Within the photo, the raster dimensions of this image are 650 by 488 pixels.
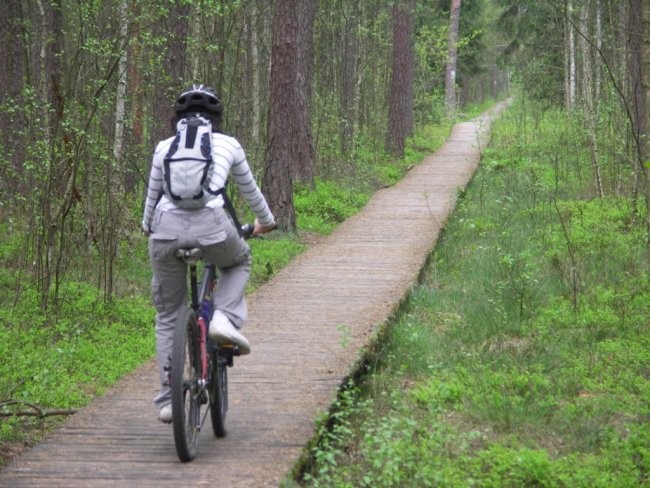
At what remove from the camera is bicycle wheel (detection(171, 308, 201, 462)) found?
4.81m

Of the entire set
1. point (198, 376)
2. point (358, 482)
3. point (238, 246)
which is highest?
point (238, 246)

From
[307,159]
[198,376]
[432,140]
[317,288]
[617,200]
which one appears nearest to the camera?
[198,376]

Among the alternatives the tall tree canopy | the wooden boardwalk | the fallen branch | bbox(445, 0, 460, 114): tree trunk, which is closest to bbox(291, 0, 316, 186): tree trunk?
the tall tree canopy

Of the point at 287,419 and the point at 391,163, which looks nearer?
the point at 287,419

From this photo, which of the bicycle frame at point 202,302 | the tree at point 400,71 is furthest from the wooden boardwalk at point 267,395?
the tree at point 400,71

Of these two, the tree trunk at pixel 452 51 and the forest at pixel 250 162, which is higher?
the tree trunk at pixel 452 51

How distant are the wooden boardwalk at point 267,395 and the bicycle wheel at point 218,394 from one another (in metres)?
0.11

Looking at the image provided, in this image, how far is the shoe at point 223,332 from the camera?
5215 millimetres

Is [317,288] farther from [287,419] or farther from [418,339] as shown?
[287,419]

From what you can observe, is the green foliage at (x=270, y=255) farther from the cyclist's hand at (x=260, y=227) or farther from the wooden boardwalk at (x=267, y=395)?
the cyclist's hand at (x=260, y=227)

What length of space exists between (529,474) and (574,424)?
103cm

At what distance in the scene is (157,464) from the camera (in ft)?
17.1

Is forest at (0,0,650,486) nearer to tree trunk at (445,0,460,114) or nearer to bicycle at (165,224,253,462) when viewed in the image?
bicycle at (165,224,253,462)

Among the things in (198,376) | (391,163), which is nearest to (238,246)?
(198,376)
